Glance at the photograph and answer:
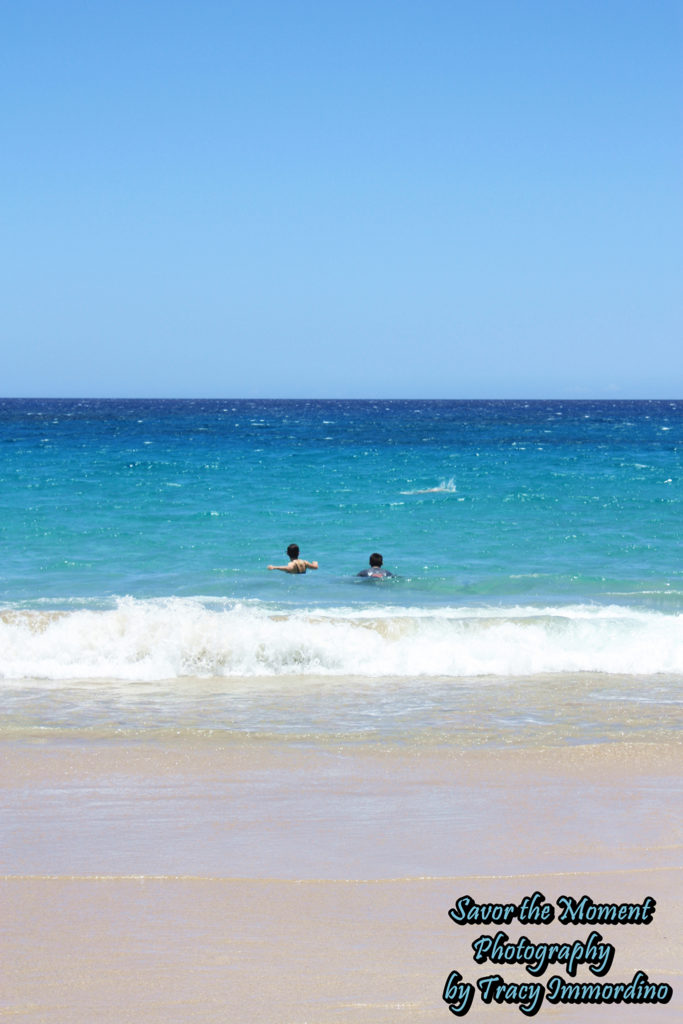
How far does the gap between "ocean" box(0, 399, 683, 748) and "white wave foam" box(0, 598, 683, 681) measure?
3 cm

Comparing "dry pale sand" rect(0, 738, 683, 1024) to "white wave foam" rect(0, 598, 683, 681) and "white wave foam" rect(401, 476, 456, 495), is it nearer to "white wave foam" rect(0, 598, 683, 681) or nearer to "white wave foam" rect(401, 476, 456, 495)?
Result: "white wave foam" rect(0, 598, 683, 681)

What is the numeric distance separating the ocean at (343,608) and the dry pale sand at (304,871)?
102 cm

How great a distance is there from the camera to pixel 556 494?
29984mm

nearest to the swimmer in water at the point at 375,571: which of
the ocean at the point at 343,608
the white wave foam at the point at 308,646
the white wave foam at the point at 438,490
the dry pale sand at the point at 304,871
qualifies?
the ocean at the point at 343,608

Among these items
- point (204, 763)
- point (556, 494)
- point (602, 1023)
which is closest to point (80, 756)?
point (204, 763)

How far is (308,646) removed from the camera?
11.5m

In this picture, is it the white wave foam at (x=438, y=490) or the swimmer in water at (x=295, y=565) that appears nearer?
the swimmer in water at (x=295, y=565)

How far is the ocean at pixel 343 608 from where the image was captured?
909cm

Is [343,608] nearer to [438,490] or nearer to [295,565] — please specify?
[295,565]

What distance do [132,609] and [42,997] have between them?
29.4ft

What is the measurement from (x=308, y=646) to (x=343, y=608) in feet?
11.9

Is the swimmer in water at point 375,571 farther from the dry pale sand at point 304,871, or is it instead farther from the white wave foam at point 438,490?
the white wave foam at point 438,490

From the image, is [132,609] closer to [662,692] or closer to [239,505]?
[662,692]

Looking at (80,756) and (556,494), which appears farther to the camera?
(556,494)
